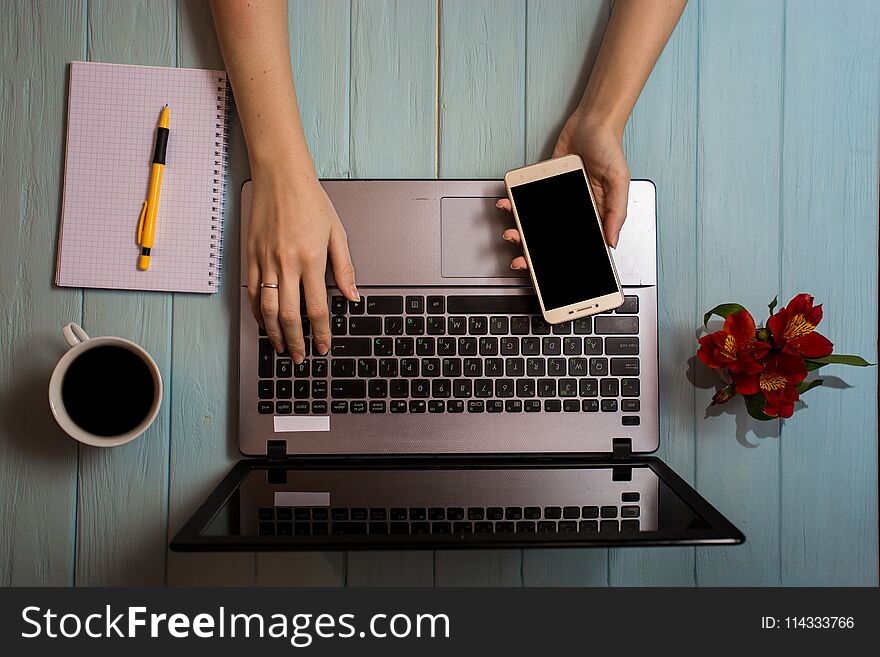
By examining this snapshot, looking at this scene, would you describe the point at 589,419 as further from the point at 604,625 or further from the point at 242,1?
the point at 242,1

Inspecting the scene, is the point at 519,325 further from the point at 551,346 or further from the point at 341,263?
the point at 341,263

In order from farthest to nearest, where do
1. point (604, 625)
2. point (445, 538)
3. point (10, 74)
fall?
point (10, 74) < point (604, 625) < point (445, 538)

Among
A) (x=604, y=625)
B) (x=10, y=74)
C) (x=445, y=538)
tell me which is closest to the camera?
(x=445, y=538)

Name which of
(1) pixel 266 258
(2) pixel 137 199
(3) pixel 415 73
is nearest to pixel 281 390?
(1) pixel 266 258

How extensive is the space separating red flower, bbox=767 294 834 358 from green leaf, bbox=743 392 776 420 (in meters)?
0.07

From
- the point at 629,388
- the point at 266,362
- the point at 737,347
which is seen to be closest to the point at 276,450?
the point at 266,362

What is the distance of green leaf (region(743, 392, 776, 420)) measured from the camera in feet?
2.47

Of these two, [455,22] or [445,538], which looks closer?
[445,538]

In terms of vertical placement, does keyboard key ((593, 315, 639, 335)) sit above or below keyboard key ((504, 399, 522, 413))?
above

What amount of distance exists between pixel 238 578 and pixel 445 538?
34 cm

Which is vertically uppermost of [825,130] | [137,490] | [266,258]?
[825,130]

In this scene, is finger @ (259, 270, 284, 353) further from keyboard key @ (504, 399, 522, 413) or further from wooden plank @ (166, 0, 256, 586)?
keyboard key @ (504, 399, 522, 413)

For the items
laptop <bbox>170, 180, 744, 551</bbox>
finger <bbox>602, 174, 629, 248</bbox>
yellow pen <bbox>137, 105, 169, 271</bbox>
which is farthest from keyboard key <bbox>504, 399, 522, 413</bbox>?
yellow pen <bbox>137, 105, 169, 271</bbox>

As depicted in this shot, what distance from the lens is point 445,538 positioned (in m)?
0.58
